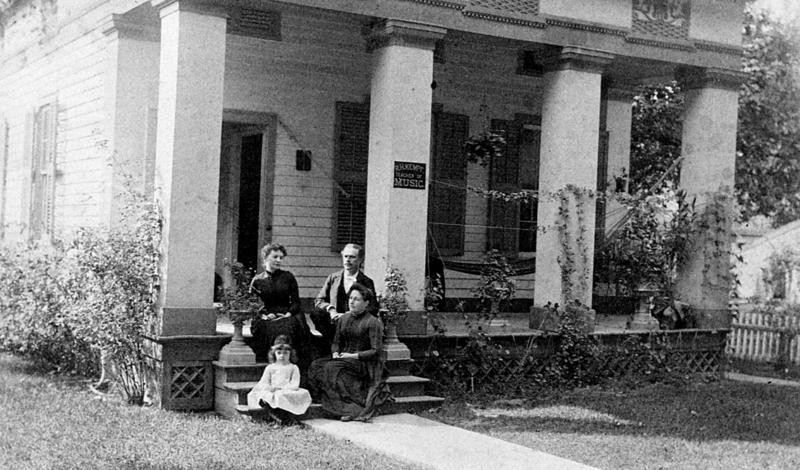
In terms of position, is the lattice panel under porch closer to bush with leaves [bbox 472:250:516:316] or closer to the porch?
the porch

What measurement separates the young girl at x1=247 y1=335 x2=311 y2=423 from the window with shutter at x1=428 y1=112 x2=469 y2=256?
4633mm

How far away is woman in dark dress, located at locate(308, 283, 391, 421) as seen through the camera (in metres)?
9.08

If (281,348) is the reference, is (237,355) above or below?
below

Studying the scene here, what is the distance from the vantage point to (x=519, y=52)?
14.1 metres

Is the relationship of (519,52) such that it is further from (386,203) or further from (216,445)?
(216,445)

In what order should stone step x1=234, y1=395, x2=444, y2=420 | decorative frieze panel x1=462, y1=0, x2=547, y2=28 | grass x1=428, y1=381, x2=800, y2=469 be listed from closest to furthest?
grass x1=428, y1=381, x2=800, y2=469, stone step x1=234, y1=395, x2=444, y2=420, decorative frieze panel x1=462, y1=0, x2=547, y2=28

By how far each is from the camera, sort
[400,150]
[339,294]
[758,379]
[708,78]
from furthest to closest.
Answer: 1. [758,379]
2. [708,78]
3. [400,150]
4. [339,294]

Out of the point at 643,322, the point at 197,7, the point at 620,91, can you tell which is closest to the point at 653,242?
the point at 643,322

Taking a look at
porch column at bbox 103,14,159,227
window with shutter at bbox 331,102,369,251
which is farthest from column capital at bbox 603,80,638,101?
porch column at bbox 103,14,159,227

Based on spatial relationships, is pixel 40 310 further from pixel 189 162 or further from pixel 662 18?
pixel 662 18

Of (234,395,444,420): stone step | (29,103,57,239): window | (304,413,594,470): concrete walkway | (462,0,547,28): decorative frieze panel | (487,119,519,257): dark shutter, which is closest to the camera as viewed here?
(304,413,594,470): concrete walkway

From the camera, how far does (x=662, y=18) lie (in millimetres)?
12383

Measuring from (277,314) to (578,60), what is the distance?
16.1ft

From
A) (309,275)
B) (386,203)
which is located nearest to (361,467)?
(386,203)
